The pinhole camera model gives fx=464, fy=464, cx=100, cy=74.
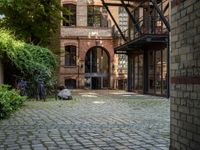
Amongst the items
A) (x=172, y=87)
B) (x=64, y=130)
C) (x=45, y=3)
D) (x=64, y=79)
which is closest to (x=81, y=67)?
(x=64, y=79)

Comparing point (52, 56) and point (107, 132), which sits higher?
point (52, 56)

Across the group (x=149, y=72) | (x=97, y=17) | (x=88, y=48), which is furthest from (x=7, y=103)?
(x=97, y=17)

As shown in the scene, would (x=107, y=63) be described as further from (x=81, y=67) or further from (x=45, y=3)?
(x=45, y=3)

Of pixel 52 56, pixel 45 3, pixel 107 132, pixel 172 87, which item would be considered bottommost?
pixel 107 132

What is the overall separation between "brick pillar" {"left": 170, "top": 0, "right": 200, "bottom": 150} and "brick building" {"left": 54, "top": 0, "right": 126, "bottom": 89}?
1380 inches

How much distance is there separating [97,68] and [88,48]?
7.13 feet

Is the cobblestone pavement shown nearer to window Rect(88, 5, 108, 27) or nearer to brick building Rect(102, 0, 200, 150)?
brick building Rect(102, 0, 200, 150)

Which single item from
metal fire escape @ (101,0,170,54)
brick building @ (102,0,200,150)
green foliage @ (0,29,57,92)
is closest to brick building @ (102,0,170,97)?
metal fire escape @ (101,0,170,54)

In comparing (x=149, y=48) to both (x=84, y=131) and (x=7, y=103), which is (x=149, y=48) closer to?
(x=7, y=103)

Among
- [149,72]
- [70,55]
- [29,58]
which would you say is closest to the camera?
[29,58]

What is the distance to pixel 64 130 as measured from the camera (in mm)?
10445

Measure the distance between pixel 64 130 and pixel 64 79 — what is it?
3200 cm

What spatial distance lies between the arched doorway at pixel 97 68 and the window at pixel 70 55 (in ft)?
4.79

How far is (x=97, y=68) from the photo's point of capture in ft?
145
